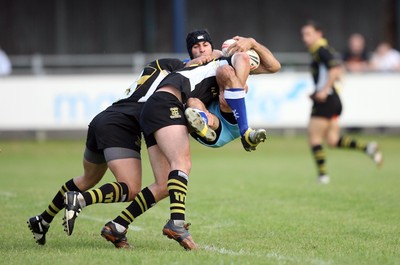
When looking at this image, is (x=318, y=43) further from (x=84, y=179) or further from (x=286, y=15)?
(x=286, y=15)

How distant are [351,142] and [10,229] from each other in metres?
7.17

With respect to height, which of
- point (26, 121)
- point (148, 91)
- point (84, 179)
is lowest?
point (26, 121)

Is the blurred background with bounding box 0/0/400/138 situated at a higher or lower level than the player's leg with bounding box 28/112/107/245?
lower

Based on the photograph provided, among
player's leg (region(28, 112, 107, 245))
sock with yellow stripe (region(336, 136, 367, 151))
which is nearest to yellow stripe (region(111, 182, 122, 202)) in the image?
player's leg (region(28, 112, 107, 245))

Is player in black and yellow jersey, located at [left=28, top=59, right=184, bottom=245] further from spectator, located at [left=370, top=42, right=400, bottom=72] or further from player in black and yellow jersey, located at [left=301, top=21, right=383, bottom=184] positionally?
spectator, located at [left=370, top=42, right=400, bottom=72]

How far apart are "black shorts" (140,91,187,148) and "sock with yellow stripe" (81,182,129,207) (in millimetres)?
525

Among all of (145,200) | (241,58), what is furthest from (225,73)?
(145,200)

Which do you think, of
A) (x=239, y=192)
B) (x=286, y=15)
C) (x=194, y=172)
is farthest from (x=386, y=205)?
(x=286, y=15)

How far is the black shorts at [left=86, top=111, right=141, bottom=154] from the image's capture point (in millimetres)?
8469

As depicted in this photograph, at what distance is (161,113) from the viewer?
26.7 ft

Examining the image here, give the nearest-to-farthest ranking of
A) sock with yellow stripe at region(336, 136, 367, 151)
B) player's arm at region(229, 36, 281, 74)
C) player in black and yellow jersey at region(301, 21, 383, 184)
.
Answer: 1. player's arm at region(229, 36, 281, 74)
2. player in black and yellow jersey at region(301, 21, 383, 184)
3. sock with yellow stripe at region(336, 136, 367, 151)

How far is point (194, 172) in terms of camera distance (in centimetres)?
1709

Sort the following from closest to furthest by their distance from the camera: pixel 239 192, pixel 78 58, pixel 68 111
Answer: pixel 239 192
pixel 68 111
pixel 78 58

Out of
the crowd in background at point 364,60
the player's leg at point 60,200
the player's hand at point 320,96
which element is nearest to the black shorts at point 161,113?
the player's leg at point 60,200
